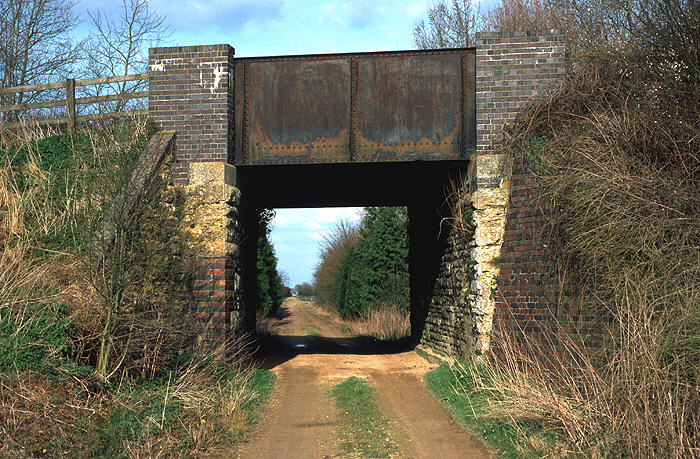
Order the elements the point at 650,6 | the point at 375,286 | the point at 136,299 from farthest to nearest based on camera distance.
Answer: the point at 375,286, the point at 650,6, the point at 136,299

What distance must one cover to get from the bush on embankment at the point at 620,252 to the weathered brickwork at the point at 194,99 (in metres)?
5.30

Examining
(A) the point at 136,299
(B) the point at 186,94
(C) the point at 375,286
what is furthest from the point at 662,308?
(C) the point at 375,286

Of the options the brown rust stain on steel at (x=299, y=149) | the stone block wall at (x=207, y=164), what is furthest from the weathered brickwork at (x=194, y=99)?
the brown rust stain on steel at (x=299, y=149)

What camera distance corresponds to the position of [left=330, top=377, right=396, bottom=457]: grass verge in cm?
732

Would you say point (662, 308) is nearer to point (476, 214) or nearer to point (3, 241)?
point (476, 214)

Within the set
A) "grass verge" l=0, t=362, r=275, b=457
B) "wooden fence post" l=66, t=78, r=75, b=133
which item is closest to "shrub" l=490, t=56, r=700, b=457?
"grass verge" l=0, t=362, r=275, b=457

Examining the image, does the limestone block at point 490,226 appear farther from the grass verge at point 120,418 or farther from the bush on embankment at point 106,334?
the grass verge at point 120,418

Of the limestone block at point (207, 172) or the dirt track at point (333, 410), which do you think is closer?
the dirt track at point (333, 410)

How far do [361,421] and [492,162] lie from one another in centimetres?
514

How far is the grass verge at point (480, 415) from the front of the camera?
21.6ft

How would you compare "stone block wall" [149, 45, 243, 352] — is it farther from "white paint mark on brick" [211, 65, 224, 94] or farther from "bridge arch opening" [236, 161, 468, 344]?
"bridge arch opening" [236, 161, 468, 344]

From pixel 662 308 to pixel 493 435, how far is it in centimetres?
242

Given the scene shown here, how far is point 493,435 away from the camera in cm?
730

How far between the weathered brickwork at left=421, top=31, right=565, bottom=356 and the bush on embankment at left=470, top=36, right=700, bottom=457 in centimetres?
51
